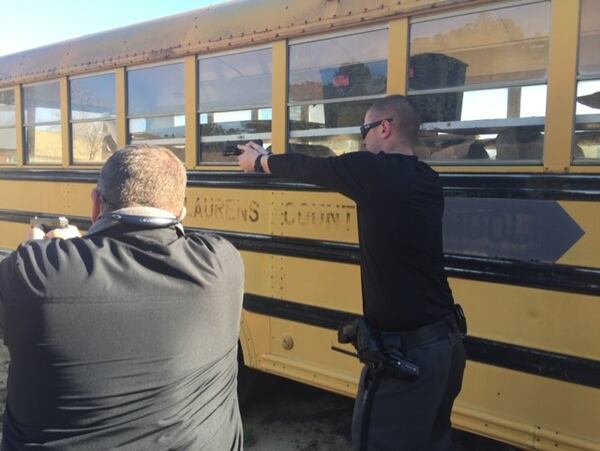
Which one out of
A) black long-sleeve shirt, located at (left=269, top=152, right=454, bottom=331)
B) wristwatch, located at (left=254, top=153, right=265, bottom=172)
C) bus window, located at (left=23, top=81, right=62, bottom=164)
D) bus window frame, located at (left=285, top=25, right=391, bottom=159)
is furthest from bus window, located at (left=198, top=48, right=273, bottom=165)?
bus window, located at (left=23, top=81, right=62, bottom=164)

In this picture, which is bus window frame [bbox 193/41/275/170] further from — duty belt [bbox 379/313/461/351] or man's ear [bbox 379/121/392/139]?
duty belt [bbox 379/313/461/351]

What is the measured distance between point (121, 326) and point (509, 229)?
1.67m

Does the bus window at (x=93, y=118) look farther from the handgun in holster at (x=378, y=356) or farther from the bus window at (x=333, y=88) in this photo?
the handgun in holster at (x=378, y=356)

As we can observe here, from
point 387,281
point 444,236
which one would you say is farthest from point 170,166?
point 444,236

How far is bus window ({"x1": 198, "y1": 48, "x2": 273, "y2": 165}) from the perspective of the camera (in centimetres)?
301

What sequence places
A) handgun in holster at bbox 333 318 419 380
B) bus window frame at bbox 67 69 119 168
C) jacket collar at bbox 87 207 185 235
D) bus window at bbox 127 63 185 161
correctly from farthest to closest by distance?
bus window frame at bbox 67 69 119 168 < bus window at bbox 127 63 185 161 < handgun in holster at bbox 333 318 419 380 < jacket collar at bbox 87 207 185 235

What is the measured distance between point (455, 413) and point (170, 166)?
1.76m

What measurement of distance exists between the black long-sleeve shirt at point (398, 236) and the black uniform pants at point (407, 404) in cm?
11

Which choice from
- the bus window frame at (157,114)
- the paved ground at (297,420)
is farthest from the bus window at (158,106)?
the paved ground at (297,420)

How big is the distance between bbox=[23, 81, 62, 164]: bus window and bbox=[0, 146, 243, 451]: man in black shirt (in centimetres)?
317

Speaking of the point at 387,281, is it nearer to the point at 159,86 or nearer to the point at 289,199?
the point at 289,199

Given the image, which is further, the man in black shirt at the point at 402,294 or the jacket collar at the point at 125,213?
the man in black shirt at the point at 402,294

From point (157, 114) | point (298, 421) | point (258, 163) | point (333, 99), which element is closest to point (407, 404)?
point (258, 163)

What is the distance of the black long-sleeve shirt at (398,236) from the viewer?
1916 mm
